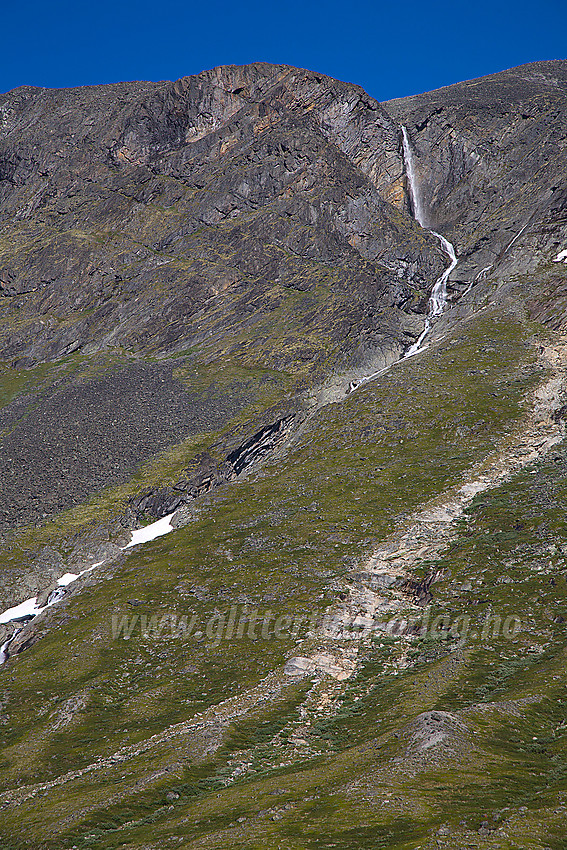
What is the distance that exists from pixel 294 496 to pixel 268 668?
3585cm

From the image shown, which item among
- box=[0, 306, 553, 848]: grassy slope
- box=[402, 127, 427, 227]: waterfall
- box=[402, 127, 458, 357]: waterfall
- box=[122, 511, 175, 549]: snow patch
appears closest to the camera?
box=[0, 306, 553, 848]: grassy slope

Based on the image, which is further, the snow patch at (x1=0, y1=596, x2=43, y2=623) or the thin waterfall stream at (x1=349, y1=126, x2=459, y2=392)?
the thin waterfall stream at (x1=349, y1=126, x2=459, y2=392)

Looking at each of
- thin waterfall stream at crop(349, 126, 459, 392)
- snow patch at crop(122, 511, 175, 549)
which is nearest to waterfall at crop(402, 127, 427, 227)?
thin waterfall stream at crop(349, 126, 459, 392)

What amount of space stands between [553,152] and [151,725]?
174 m

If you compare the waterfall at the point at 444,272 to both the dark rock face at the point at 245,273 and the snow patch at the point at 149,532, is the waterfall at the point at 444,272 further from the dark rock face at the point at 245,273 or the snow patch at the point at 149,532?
the snow patch at the point at 149,532

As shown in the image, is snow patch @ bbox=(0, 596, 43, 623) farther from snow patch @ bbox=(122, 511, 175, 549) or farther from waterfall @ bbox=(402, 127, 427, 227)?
waterfall @ bbox=(402, 127, 427, 227)

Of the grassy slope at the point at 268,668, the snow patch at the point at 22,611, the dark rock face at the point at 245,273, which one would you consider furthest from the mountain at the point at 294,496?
the snow patch at the point at 22,611

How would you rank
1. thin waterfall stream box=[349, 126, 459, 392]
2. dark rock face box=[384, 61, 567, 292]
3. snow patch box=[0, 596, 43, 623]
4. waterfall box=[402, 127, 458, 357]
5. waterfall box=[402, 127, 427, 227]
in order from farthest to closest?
waterfall box=[402, 127, 427, 227], dark rock face box=[384, 61, 567, 292], waterfall box=[402, 127, 458, 357], thin waterfall stream box=[349, 126, 459, 392], snow patch box=[0, 596, 43, 623]

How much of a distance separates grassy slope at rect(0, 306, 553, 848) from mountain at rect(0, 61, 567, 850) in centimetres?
27

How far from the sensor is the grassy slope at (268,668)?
27000 mm

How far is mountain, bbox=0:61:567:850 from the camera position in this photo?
3070 cm

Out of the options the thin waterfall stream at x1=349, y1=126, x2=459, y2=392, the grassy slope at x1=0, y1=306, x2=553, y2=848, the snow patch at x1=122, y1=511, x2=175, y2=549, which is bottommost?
the grassy slope at x1=0, y1=306, x2=553, y2=848

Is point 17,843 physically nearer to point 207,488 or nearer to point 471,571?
point 471,571

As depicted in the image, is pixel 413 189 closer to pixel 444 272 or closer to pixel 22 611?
pixel 444 272
